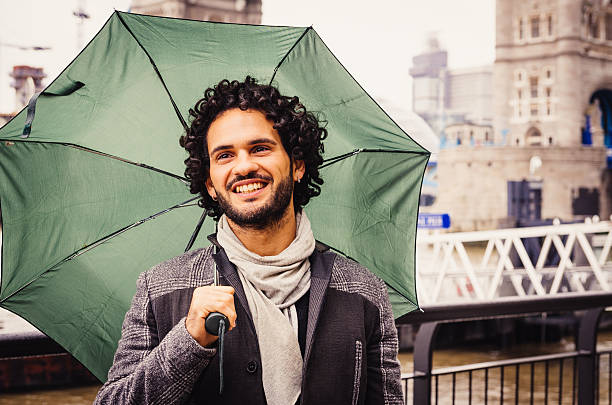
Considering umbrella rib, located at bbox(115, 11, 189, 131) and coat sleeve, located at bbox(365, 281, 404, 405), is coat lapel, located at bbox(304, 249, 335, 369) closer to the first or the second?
coat sleeve, located at bbox(365, 281, 404, 405)

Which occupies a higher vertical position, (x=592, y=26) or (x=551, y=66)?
(x=592, y=26)

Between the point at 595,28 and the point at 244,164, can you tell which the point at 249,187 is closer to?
the point at 244,164

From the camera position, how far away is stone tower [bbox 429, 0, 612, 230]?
33.7 m

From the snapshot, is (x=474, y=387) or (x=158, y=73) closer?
Answer: (x=158, y=73)

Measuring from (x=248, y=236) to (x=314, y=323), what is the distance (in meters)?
0.20

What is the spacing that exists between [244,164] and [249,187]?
4cm

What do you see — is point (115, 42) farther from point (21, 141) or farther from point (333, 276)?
point (333, 276)

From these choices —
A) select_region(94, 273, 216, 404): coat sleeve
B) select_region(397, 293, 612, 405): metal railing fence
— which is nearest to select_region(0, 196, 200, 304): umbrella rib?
select_region(94, 273, 216, 404): coat sleeve

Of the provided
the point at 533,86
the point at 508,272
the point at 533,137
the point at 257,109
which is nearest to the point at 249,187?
the point at 257,109

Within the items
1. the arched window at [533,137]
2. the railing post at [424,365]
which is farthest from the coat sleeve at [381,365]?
the arched window at [533,137]

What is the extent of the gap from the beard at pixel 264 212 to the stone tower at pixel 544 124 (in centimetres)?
3118

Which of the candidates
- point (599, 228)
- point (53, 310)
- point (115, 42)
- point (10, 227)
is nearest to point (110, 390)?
point (53, 310)

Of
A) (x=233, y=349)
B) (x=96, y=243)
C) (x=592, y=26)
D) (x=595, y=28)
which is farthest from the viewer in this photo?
(x=595, y=28)

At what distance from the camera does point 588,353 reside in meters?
2.96
